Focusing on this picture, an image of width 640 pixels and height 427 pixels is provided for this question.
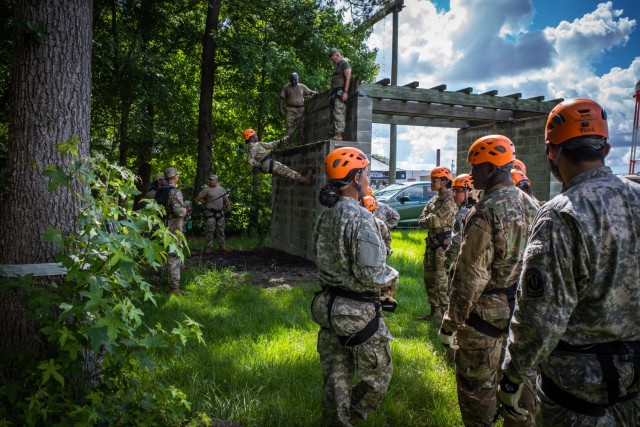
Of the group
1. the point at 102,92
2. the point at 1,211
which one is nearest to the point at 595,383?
the point at 1,211

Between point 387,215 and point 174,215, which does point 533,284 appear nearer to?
point 387,215

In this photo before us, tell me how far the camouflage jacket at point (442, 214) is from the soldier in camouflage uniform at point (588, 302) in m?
4.74

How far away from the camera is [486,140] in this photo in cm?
325

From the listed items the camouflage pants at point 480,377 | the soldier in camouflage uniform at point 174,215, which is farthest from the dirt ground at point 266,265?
the camouflage pants at point 480,377

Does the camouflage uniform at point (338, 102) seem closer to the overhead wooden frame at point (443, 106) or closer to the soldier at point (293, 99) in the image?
the overhead wooden frame at point (443, 106)

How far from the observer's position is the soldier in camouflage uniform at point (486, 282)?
3.07 metres

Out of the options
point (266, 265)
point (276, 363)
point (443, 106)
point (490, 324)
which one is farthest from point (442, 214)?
point (443, 106)

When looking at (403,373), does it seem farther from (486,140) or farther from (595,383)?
(595,383)

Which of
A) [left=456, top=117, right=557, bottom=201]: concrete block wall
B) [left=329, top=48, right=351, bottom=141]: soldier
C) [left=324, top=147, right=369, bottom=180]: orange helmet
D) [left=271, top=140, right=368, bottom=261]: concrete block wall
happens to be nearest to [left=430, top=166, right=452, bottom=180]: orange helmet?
[left=271, top=140, right=368, bottom=261]: concrete block wall

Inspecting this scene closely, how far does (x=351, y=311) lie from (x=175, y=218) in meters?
5.96

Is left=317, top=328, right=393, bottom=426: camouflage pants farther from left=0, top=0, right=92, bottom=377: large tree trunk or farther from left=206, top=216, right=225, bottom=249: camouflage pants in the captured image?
left=206, top=216, right=225, bottom=249: camouflage pants

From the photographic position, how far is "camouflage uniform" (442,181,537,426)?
306cm

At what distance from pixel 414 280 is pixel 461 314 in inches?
239

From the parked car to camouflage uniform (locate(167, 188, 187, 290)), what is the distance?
8586 mm
